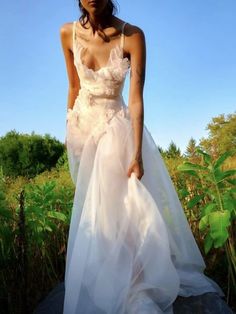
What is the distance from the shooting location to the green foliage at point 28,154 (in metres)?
16.6

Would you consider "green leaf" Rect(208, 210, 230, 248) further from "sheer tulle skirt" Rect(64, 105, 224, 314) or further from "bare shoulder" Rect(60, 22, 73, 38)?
"bare shoulder" Rect(60, 22, 73, 38)

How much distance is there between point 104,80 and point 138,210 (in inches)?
36.4

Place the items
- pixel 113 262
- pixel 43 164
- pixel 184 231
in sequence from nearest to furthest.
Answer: pixel 113 262 → pixel 184 231 → pixel 43 164

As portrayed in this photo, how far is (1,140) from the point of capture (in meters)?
17.7

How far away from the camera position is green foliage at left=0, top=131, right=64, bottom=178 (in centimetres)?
1664

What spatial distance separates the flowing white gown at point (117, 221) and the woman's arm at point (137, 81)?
0.07 metres

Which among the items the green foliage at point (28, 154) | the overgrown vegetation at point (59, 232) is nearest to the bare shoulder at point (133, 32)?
the overgrown vegetation at point (59, 232)

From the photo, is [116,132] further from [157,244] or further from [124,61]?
[157,244]

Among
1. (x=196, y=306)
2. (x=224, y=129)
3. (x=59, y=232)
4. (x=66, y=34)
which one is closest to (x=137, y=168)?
(x=196, y=306)

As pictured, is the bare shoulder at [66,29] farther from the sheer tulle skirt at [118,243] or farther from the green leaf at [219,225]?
the green leaf at [219,225]

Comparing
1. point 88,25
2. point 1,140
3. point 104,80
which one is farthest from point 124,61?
point 1,140

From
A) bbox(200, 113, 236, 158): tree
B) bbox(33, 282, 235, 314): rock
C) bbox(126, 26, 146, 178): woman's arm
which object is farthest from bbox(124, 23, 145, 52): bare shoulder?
bbox(200, 113, 236, 158): tree

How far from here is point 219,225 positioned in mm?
2959

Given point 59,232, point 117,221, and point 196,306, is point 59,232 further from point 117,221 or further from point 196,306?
point 196,306
